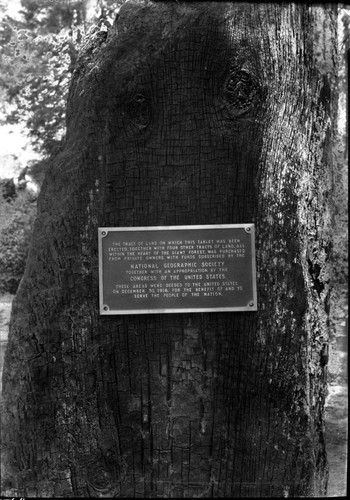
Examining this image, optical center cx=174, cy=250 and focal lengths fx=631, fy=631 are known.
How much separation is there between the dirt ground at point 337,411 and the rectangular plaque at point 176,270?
110 centimetres

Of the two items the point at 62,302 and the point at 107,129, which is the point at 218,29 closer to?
the point at 107,129

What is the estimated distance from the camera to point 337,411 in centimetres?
417

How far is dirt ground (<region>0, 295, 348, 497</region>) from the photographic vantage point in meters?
3.85

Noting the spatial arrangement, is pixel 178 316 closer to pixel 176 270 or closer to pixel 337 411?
pixel 176 270

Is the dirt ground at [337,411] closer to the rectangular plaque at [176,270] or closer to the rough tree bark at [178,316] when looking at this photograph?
the rough tree bark at [178,316]

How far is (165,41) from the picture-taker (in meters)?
3.29

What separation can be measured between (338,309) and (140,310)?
2542 millimetres

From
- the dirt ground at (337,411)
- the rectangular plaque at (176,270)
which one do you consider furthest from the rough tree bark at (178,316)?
the dirt ground at (337,411)

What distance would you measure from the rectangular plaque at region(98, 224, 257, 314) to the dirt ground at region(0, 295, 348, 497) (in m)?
1.10

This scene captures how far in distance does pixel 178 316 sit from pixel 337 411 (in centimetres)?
158

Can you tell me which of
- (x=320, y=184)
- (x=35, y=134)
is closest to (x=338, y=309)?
(x=320, y=184)

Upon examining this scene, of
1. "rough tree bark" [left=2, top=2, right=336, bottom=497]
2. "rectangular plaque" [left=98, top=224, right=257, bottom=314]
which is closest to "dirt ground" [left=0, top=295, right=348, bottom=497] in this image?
"rough tree bark" [left=2, top=2, right=336, bottom=497]

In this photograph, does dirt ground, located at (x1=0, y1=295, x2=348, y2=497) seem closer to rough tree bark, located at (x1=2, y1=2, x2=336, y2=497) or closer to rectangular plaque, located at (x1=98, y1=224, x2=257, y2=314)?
rough tree bark, located at (x1=2, y1=2, x2=336, y2=497)

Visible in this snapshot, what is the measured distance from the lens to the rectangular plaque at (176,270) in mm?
3223
